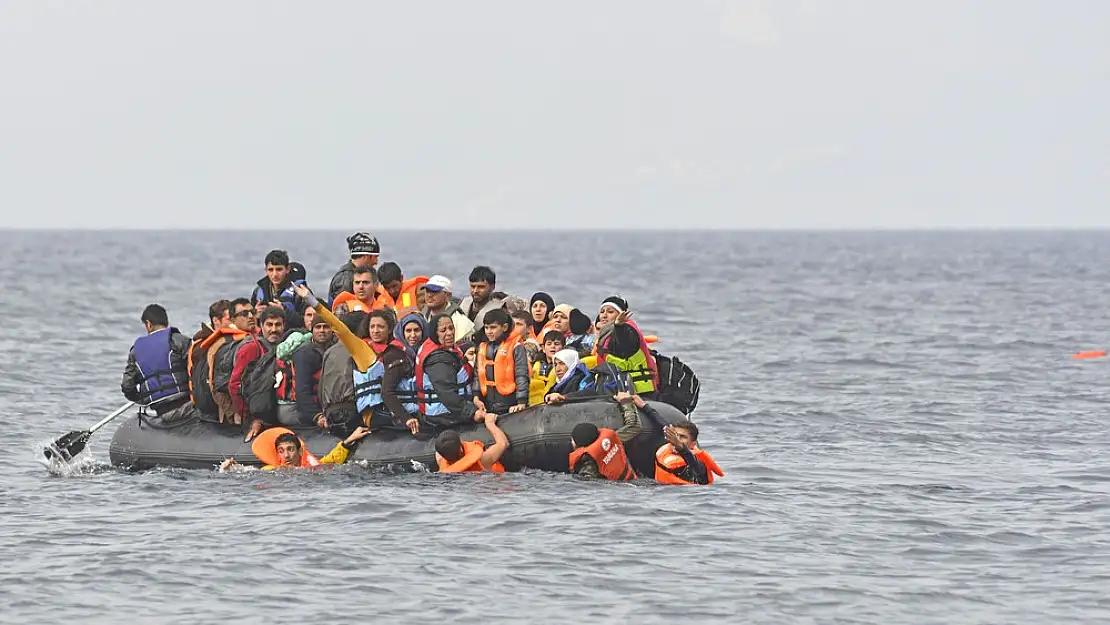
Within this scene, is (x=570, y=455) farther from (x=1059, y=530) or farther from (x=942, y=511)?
(x=1059, y=530)

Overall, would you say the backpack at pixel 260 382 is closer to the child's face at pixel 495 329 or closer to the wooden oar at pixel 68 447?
the wooden oar at pixel 68 447

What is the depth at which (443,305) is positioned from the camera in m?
17.4

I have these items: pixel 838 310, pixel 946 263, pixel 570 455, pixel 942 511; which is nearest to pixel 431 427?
pixel 570 455

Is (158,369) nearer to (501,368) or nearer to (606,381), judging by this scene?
(501,368)

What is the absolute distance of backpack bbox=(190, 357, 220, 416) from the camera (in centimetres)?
1703

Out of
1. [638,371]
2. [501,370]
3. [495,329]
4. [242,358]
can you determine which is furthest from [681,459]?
[242,358]

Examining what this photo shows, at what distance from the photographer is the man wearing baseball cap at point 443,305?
17219mm

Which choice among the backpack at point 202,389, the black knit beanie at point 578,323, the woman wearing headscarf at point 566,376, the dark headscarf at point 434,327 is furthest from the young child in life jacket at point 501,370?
the backpack at point 202,389

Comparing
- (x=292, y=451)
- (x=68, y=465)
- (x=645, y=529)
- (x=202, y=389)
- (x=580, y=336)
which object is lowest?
(x=68, y=465)

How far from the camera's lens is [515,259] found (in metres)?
113

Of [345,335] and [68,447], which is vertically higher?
[345,335]

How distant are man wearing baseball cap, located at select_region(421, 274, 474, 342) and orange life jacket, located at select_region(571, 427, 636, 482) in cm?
193

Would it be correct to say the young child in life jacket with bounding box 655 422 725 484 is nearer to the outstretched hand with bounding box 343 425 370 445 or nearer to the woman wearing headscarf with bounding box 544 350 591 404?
the woman wearing headscarf with bounding box 544 350 591 404

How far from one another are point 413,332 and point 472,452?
51.3 inches
